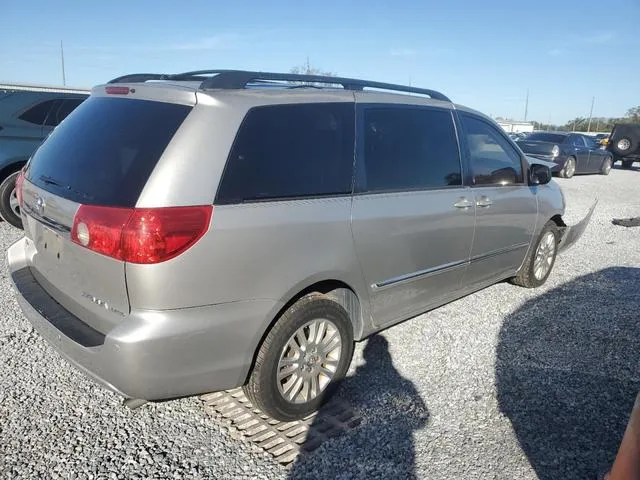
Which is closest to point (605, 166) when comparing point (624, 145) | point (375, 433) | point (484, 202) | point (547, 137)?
point (547, 137)

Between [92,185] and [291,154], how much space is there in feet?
3.28

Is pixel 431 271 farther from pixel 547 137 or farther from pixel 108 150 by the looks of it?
pixel 547 137

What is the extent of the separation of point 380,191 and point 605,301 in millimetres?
3208

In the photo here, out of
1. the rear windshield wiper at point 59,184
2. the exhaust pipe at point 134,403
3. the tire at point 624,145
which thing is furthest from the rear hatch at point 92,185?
the tire at point 624,145

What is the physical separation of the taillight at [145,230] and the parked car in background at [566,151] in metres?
16.0

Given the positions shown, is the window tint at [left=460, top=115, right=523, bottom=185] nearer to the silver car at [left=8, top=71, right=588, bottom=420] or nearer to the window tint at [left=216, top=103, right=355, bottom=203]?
the silver car at [left=8, top=71, right=588, bottom=420]

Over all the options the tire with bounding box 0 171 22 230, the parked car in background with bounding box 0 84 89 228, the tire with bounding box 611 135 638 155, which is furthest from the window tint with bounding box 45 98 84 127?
the tire with bounding box 611 135 638 155

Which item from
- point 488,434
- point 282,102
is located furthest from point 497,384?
point 282,102

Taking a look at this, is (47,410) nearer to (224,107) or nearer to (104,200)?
(104,200)

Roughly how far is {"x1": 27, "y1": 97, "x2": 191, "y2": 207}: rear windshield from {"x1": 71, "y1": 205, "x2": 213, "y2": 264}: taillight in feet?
0.22

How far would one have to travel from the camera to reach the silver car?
89.6 inches

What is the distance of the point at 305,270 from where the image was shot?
2.68 metres

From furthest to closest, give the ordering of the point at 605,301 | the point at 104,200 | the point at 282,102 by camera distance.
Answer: the point at 605,301, the point at 282,102, the point at 104,200

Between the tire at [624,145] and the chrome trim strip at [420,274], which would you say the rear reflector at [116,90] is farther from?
the tire at [624,145]
